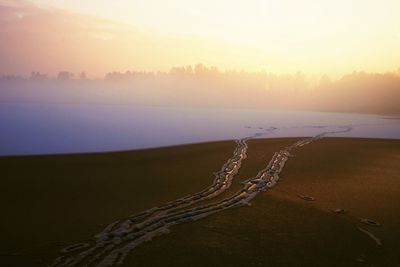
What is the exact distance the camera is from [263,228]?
469 inches

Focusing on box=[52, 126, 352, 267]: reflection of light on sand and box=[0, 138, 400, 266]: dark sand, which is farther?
box=[0, 138, 400, 266]: dark sand

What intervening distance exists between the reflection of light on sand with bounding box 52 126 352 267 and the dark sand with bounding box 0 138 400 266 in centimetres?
45

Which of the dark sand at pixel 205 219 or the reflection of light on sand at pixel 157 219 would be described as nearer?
the reflection of light on sand at pixel 157 219

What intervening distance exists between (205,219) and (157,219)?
5.43ft

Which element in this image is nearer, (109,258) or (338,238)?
(109,258)

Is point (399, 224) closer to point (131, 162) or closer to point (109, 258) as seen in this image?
point (109, 258)

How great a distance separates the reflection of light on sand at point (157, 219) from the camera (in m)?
9.42

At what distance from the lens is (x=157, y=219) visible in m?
12.4

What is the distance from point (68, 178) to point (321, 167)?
1548cm

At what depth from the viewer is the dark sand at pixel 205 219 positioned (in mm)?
9836

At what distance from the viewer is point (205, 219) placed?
1246cm

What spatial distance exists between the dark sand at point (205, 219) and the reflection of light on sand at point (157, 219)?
45cm

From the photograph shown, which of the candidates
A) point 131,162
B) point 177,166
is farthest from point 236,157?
point 131,162

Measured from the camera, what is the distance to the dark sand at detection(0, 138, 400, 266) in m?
9.84
